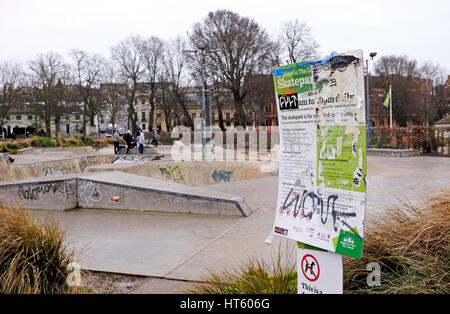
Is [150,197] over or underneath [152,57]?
underneath

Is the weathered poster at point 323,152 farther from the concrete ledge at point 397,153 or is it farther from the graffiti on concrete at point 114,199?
the concrete ledge at point 397,153

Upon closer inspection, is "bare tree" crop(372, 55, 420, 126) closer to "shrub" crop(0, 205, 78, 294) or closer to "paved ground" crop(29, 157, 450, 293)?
"paved ground" crop(29, 157, 450, 293)

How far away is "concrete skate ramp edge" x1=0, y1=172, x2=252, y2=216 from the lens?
27.7ft

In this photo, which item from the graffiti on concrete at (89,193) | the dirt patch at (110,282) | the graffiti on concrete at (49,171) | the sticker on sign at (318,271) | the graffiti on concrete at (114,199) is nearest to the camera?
the sticker on sign at (318,271)

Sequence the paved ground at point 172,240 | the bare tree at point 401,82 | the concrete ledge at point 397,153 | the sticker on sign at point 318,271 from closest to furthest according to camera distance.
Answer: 1. the sticker on sign at point 318,271
2. the paved ground at point 172,240
3. the concrete ledge at point 397,153
4. the bare tree at point 401,82

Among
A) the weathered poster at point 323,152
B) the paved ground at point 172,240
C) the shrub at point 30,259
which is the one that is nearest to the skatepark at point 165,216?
the paved ground at point 172,240

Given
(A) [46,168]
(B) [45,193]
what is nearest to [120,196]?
(B) [45,193]

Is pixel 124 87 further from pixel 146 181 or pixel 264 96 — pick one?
pixel 146 181

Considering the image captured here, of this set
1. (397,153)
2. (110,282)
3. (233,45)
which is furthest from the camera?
(233,45)

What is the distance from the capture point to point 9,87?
45.9m

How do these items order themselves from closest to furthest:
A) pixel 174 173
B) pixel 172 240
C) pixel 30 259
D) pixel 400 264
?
pixel 400 264, pixel 30 259, pixel 172 240, pixel 174 173

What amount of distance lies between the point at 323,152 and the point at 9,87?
171ft

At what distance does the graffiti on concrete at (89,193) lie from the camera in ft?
30.8

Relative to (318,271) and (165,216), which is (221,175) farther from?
(318,271)
